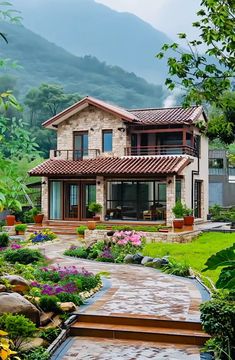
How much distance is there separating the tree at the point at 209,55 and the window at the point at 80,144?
865 inches

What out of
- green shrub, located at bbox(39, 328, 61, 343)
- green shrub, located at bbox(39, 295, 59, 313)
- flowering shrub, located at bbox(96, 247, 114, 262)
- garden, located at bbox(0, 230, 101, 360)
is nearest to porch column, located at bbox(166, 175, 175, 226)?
flowering shrub, located at bbox(96, 247, 114, 262)

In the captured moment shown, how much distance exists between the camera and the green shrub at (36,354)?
708 centimetres

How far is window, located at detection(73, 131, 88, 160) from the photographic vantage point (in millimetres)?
29547

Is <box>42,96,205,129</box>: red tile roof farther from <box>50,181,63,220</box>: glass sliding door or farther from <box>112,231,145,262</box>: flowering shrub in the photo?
<box>112,231,145,262</box>: flowering shrub

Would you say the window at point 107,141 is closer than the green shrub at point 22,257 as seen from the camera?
No

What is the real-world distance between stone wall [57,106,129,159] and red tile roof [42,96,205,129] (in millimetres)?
404

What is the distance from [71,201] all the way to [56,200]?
2.92 feet

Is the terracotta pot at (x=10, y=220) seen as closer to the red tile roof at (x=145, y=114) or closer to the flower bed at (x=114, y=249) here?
the red tile roof at (x=145, y=114)

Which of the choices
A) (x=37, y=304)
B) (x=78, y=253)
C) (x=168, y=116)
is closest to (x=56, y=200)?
(x=168, y=116)

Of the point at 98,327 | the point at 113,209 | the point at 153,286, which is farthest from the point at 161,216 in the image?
the point at 98,327

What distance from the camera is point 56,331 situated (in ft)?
27.3

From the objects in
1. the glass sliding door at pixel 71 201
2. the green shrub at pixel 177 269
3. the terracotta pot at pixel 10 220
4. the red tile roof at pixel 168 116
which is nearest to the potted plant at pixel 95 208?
the glass sliding door at pixel 71 201

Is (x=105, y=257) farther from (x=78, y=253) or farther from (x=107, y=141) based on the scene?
(x=107, y=141)

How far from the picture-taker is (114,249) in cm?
1769
